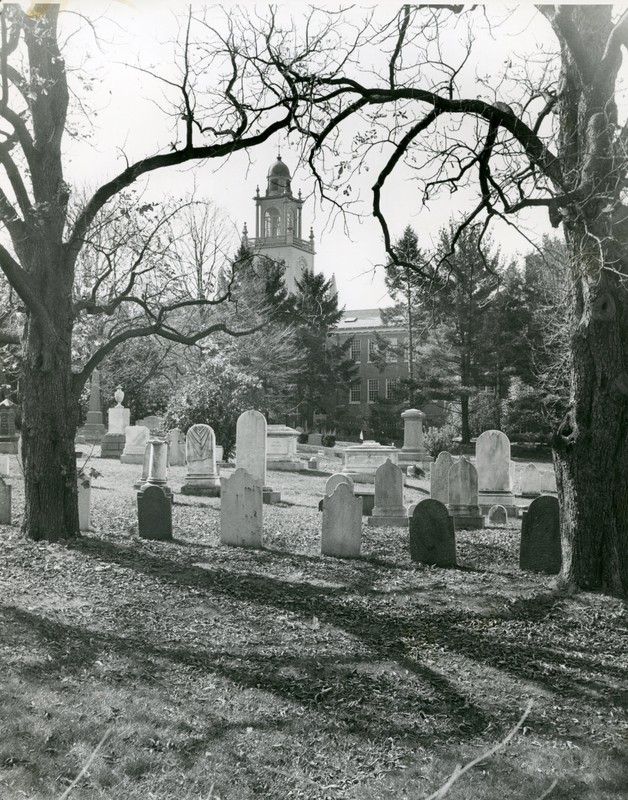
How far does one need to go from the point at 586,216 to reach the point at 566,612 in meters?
3.77

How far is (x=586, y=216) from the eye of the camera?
25.4 feet

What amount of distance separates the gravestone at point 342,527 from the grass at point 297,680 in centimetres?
80

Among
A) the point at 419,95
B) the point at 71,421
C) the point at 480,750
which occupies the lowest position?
the point at 480,750

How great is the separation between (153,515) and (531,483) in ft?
41.6

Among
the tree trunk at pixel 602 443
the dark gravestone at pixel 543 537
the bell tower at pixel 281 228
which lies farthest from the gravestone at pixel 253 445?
the bell tower at pixel 281 228

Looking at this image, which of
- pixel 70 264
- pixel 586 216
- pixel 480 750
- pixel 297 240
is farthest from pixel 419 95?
pixel 297 240

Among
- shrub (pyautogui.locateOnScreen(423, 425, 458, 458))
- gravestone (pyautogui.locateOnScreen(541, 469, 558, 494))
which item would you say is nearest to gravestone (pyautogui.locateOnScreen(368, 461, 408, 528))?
gravestone (pyautogui.locateOnScreen(541, 469, 558, 494))

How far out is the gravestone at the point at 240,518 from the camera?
1116 cm

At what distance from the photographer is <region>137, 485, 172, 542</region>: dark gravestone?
37.1 ft

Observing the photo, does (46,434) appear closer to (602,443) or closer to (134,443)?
(602,443)

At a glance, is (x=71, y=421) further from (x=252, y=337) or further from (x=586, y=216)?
(x=252, y=337)

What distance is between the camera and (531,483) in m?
21.1

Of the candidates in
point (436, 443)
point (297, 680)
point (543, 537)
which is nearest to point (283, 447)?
point (436, 443)

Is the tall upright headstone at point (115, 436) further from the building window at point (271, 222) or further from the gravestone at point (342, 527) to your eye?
the building window at point (271, 222)
